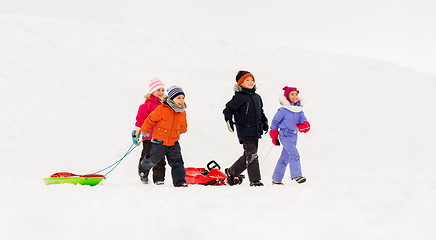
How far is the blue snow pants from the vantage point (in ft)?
21.3

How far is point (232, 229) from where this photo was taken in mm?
3160

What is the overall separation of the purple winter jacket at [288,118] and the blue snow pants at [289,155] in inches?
3.0

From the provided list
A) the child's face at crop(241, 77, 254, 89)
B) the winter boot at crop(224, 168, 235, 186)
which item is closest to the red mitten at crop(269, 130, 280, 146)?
the child's face at crop(241, 77, 254, 89)

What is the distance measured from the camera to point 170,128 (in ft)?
21.2

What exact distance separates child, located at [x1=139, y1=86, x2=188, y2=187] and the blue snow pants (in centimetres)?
149

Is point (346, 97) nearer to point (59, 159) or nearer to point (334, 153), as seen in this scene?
point (334, 153)

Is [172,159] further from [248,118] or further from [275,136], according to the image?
[275,136]

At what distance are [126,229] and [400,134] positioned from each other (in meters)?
11.6

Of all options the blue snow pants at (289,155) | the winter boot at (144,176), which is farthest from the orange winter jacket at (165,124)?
the blue snow pants at (289,155)

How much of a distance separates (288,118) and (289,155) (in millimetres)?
562

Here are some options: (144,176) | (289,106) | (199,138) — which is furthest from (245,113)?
(199,138)

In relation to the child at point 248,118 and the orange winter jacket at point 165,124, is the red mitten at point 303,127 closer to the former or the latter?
the child at point 248,118

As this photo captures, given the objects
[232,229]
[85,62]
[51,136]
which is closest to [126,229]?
[232,229]

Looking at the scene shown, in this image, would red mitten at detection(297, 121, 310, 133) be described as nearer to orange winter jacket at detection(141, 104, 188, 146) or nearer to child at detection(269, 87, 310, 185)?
child at detection(269, 87, 310, 185)
